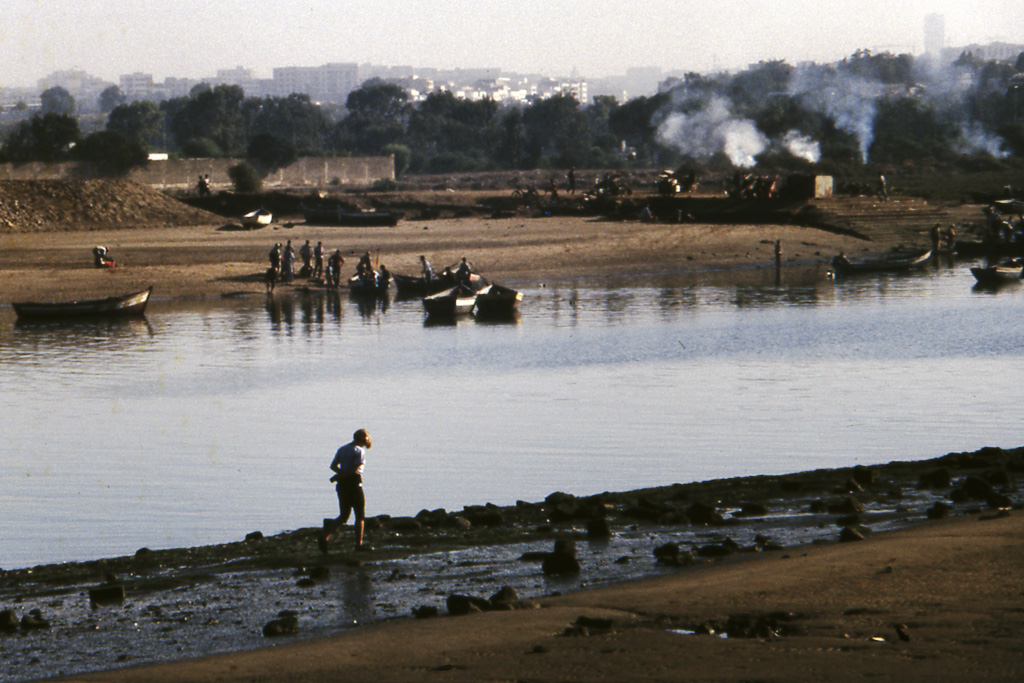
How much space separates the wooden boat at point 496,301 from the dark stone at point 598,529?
33.0 metres

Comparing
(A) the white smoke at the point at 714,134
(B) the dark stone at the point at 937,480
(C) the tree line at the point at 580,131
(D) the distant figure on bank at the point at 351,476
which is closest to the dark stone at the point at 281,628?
(D) the distant figure on bank at the point at 351,476

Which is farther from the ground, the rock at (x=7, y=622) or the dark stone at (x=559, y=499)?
the rock at (x=7, y=622)

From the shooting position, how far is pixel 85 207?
74.9m

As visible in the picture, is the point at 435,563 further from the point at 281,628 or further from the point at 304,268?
the point at 304,268

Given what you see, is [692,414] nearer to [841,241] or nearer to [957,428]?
[957,428]

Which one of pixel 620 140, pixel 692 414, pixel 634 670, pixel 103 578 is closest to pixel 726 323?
pixel 692 414

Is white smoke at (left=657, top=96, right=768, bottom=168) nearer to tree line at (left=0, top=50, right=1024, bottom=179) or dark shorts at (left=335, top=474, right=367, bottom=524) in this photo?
tree line at (left=0, top=50, right=1024, bottom=179)

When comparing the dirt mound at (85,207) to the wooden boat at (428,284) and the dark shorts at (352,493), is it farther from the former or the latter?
the dark shorts at (352,493)

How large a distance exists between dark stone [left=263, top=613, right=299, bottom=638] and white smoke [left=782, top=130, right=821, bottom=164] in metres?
94.0

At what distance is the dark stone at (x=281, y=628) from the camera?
12164 millimetres

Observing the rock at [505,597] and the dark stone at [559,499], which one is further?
the dark stone at [559,499]

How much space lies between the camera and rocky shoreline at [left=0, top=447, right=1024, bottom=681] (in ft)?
40.8

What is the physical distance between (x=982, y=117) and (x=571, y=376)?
11845 centimetres

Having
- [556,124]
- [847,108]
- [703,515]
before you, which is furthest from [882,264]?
[556,124]
